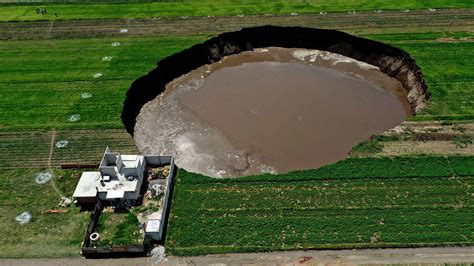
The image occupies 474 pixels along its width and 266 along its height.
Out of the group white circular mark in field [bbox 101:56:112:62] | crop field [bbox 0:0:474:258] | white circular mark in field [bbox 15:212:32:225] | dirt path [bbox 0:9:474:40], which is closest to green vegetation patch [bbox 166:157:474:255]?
crop field [bbox 0:0:474:258]

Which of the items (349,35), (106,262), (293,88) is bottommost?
(106,262)

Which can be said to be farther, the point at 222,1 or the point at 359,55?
the point at 222,1

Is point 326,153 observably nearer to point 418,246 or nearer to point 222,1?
point 418,246

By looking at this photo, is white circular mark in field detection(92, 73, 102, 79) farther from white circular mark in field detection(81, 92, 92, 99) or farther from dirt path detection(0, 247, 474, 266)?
dirt path detection(0, 247, 474, 266)

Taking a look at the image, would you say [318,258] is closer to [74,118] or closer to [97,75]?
[74,118]

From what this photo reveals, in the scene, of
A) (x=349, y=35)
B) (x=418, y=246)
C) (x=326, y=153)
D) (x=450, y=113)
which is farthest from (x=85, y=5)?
(x=418, y=246)

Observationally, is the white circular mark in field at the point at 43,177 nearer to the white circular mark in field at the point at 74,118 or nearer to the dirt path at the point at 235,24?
the white circular mark in field at the point at 74,118
